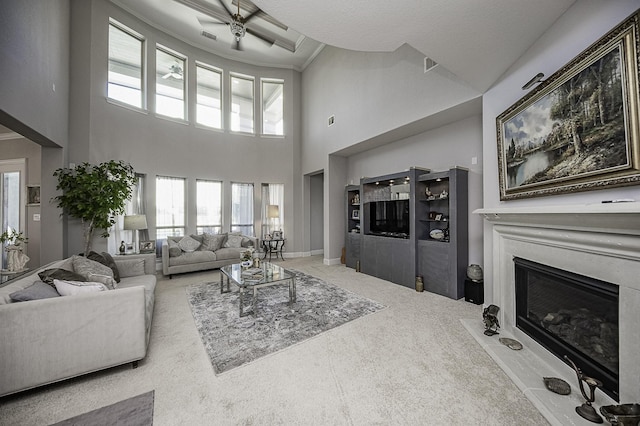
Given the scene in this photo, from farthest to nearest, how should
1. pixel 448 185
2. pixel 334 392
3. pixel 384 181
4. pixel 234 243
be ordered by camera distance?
pixel 234 243
pixel 384 181
pixel 448 185
pixel 334 392

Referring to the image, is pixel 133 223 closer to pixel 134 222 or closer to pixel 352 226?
pixel 134 222

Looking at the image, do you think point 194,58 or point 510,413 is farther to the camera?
point 194,58

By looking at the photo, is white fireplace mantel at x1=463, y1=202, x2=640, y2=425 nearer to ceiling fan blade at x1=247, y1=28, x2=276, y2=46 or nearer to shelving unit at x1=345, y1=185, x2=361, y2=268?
shelving unit at x1=345, y1=185, x2=361, y2=268

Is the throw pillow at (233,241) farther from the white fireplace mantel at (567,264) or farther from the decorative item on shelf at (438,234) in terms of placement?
the white fireplace mantel at (567,264)

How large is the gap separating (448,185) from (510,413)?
11.0 feet

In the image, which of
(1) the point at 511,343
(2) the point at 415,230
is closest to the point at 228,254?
(2) the point at 415,230

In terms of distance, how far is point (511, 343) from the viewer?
7.49ft

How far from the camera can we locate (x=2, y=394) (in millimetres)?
1669

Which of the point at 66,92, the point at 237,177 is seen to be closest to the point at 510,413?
the point at 237,177

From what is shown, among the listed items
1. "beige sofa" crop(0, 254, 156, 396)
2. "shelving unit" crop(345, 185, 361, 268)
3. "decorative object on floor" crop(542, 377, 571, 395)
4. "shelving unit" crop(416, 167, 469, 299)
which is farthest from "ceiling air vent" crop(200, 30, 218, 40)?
"decorative object on floor" crop(542, 377, 571, 395)

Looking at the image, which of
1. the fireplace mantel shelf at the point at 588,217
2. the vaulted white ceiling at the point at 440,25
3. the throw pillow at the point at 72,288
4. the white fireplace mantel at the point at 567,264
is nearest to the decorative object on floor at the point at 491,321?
the white fireplace mantel at the point at 567,264

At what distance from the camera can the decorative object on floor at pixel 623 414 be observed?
126 cm

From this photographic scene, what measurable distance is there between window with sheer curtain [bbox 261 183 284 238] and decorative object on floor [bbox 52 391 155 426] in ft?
18.2

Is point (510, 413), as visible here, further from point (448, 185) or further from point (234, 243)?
point (234, 243)
